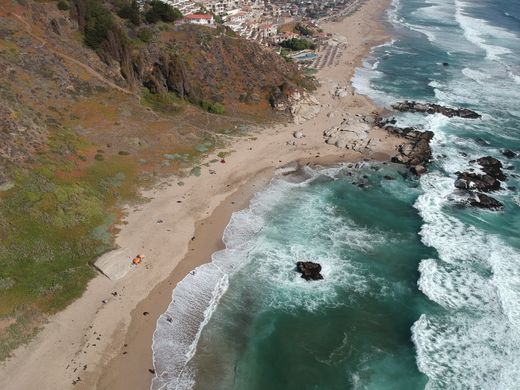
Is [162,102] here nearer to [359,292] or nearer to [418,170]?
[418,170]

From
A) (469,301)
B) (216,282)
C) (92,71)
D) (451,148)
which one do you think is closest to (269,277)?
(216,282)

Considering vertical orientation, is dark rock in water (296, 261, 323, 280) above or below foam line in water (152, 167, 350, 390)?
below

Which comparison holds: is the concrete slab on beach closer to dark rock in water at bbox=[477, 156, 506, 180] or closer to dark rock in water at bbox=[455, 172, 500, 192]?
dark rock in water at bbox=[455, 172, 500, 192]

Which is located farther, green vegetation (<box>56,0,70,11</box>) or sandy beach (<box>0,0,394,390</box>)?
green vegetation (<box>56,0,70,11</box>)

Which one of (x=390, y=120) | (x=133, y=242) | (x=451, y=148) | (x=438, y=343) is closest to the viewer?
(x=438, y=343)

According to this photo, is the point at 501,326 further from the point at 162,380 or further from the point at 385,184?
the point at 162,380

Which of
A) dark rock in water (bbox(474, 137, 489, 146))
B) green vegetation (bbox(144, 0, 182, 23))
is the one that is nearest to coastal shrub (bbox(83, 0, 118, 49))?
green vegetation (bbox(144, 0, 182, 23))

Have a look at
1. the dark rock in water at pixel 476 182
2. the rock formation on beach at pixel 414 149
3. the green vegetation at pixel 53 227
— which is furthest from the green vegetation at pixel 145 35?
the dark rock in water at pixel 476 182
